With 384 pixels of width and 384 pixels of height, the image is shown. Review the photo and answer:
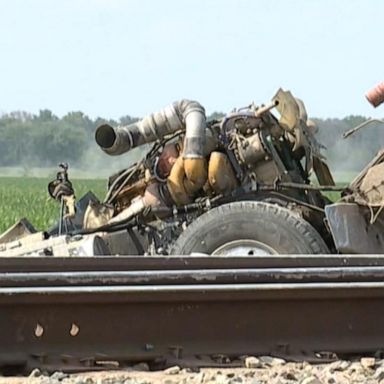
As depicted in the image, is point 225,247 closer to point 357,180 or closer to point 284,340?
point 357,180

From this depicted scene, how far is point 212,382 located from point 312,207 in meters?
4.00

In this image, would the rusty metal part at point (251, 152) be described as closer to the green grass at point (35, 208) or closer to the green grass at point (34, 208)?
the green grass at point (35, 208)

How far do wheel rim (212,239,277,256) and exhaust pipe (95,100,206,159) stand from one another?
100cm

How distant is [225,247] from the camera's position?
8.93 meters

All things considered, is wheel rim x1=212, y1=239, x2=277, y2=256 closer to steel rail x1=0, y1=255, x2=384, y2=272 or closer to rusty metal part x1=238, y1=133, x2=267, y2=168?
rusty metal part x1=238, y1=133, x2=267, y2=168

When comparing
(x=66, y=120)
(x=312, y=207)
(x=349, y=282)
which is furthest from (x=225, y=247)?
(x=66, y=120)

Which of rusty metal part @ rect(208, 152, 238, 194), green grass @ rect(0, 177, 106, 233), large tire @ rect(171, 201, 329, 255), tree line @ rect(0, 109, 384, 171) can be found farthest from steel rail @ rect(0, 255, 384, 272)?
tree line @ rect(0, 109, 384, 171)

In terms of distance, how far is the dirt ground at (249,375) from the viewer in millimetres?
5426

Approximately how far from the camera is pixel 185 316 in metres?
5.91

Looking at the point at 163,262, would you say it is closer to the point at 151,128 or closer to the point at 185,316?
the point at 185,316

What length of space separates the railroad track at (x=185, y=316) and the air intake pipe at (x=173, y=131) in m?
3.11

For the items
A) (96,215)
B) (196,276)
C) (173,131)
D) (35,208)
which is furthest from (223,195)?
(35,208)

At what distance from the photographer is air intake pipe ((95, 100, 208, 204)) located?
9258 mm

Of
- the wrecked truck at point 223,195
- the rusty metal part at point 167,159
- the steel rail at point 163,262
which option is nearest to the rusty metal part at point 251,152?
the wrecked truck at point 223,195
